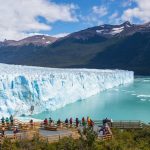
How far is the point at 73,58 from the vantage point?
123062mm

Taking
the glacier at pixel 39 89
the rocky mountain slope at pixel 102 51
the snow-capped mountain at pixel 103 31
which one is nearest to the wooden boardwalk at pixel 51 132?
the glacier at pixel 39 89

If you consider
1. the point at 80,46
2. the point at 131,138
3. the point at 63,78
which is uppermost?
the point at 80,46

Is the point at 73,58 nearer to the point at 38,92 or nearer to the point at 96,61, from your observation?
the point at 96,61

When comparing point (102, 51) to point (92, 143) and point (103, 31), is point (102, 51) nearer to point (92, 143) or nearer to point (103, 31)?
point (103, 31)

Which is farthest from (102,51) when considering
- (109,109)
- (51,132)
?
(51,132)

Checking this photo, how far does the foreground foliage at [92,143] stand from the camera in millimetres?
10836

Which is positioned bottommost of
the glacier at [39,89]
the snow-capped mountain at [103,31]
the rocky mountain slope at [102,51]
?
the glacier at [39,89]

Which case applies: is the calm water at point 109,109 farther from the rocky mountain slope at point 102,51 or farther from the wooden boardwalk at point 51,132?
the rocky mountain slope at point 102,51

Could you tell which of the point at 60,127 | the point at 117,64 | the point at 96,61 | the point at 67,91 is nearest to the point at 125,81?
the point at 67,91

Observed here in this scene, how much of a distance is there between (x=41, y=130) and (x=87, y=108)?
14098 millimetres

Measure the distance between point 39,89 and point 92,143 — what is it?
15.4 metres

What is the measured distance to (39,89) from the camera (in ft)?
84.7

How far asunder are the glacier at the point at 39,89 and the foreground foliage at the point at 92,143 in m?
5.32

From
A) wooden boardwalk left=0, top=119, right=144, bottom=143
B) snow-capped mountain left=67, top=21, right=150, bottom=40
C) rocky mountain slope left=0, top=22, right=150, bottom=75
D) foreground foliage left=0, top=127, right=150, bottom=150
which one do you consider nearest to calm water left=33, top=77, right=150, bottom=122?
wooden boardwalk left=0, top=119, right=144, bottom=143
